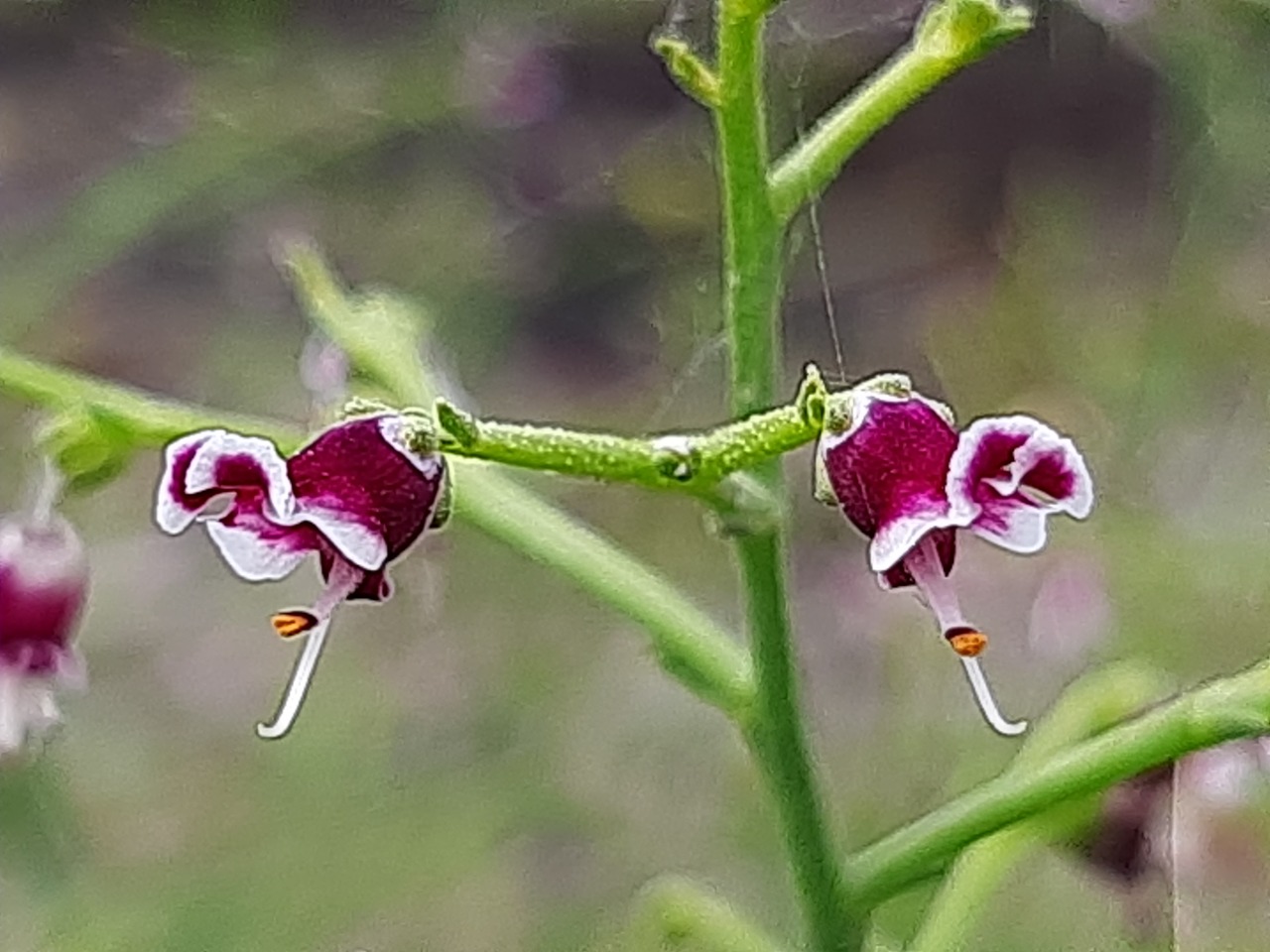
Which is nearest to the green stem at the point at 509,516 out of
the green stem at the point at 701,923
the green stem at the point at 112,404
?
the green stem at the point at 112,404

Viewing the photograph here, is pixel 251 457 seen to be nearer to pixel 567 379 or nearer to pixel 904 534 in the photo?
pixel 904 534

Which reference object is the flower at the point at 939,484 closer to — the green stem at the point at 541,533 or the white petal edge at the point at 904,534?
the white petal edge at the point at 904,534

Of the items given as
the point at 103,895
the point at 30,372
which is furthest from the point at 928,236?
the point at 30,372

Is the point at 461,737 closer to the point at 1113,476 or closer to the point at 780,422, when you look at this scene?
→ the point at 1113,476

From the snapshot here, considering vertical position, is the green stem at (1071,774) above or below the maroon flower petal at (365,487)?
below

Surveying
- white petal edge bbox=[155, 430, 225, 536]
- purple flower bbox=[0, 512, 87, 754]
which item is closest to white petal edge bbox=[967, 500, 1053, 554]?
white petal edge bbox=[155, 430, 225, 536]

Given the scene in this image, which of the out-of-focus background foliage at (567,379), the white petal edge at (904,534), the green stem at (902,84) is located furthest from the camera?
the out-of-focus background foliage at (567,379)
